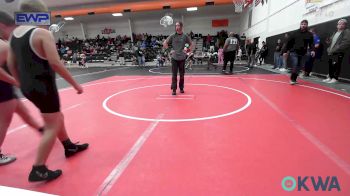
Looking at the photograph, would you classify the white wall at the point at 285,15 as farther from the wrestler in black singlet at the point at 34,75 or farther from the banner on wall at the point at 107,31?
the banner on wall at the point at 107,31

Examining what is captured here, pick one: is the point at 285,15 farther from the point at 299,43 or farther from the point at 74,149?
the point at 74,149

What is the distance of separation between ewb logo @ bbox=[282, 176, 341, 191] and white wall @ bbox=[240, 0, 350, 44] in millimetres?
7109

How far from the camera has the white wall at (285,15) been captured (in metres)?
7.68

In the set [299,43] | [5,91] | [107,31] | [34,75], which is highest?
[107,31]

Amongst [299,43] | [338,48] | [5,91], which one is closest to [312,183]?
[5,91]

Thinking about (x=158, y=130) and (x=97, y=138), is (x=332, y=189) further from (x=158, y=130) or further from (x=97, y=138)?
(x=97, y=138)

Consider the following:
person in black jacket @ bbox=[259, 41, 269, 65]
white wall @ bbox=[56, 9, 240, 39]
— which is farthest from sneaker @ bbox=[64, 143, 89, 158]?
white wall @ bbox=[56, 9, 240, 39]

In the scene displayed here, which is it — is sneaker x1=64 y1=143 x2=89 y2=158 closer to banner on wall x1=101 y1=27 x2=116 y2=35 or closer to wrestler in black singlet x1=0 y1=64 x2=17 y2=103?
wrestler in black singlet x1=0 y1=64 x2=17 y2=103

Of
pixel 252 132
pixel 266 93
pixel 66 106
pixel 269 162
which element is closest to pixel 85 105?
pixel 66 106

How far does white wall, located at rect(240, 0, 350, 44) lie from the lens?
7.68 m

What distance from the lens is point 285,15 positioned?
11742 millimetres

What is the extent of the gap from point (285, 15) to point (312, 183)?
38.9 feet

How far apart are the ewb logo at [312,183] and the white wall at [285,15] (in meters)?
7.11

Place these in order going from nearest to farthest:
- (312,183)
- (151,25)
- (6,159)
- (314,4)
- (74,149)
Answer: (312,183) → (6,159) → (74,149) → (314,4) → (151,25)
